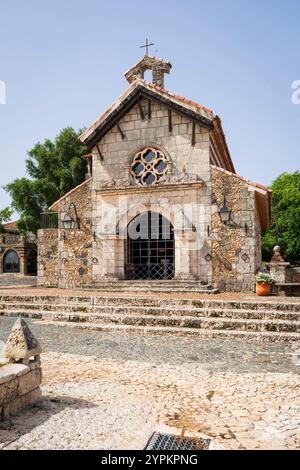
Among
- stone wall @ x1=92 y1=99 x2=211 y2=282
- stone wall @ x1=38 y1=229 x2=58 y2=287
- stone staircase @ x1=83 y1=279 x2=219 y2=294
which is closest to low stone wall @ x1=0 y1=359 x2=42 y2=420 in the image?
stone staircase @ x1=83 y1=279 x2=219 y2=294

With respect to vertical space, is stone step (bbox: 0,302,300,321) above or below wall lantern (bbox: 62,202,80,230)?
below

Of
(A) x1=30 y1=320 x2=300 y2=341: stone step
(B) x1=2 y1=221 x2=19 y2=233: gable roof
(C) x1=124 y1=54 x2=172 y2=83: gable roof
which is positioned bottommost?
(A) x1=30 y1=320 x2=300 y2=341: stone step

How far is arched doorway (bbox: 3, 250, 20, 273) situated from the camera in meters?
33.3

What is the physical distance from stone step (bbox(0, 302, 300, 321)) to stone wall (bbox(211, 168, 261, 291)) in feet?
11.5

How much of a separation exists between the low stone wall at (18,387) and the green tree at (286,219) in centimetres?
2954

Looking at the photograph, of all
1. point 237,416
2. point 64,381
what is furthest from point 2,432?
point 237,416

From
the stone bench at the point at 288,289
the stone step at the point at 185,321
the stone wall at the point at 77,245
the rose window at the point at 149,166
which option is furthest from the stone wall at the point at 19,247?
the stone bench at the point at 288,289

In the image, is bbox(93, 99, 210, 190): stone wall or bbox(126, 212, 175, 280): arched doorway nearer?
bbox(93, 99, 210, 190): stone wall

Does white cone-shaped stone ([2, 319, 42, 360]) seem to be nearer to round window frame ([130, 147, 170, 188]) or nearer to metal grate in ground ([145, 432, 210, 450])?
metal grate in ground ([145, 432, 210, 450])

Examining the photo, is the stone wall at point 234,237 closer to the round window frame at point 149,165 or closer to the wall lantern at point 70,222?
the round window frame at point 149,165

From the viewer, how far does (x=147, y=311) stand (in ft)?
30.1

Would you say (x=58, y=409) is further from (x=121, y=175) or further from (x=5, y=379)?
(x=121, y=175)

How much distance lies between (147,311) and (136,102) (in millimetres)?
8303

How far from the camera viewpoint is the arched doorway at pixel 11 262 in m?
33.3
